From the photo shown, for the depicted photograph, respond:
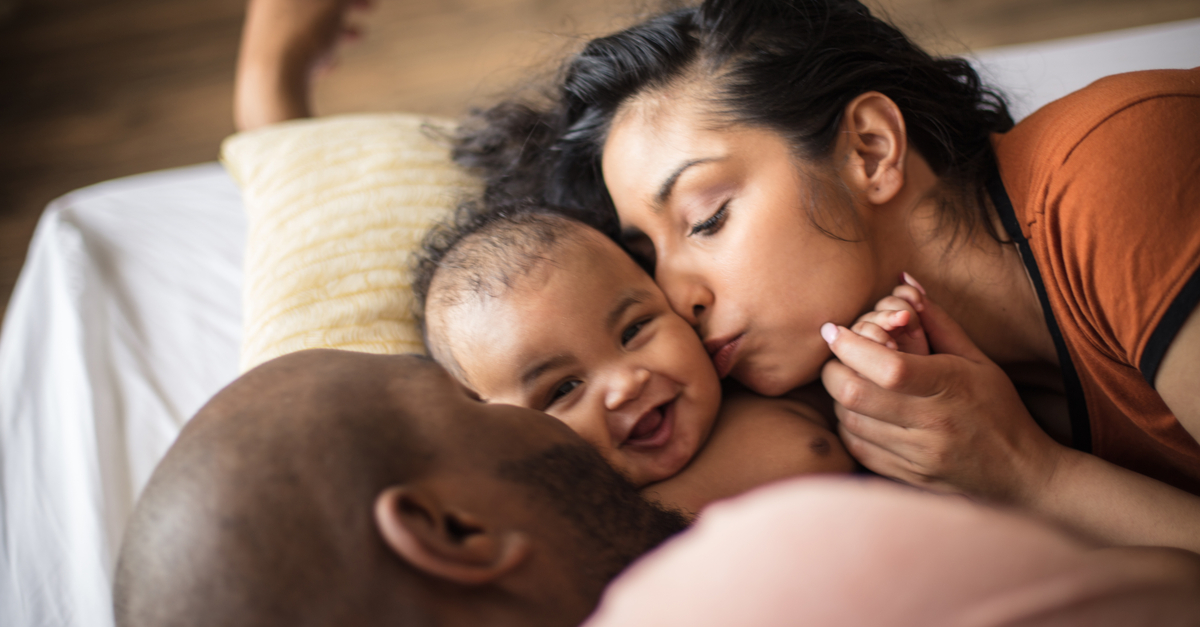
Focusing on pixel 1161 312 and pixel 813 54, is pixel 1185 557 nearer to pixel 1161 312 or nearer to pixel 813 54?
pixel 1161 312

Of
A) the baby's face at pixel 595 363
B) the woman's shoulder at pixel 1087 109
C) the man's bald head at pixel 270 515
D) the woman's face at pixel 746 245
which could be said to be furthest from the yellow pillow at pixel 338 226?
the woman's shoulder at pixel 1087 109

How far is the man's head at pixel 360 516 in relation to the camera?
0.47 m

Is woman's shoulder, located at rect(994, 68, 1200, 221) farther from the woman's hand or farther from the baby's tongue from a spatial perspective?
the baby's tongue

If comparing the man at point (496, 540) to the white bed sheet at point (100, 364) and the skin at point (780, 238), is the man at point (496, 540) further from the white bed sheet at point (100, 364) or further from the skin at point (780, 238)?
the white bed sheet at point (100, 364)

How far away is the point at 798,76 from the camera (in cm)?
102

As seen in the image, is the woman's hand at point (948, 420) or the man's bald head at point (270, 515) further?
the woman's hand at point (948, 420)

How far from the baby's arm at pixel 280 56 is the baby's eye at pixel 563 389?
118 centimetres

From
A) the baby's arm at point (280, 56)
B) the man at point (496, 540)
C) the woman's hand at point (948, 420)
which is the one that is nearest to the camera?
the man at point (496, 540)

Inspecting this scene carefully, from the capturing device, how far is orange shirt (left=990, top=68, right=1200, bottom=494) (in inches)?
30.1

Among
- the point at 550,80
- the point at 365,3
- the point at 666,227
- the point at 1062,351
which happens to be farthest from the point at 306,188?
the point at 1062,351

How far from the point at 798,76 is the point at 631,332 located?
1.41 feet

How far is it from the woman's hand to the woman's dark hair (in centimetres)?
26

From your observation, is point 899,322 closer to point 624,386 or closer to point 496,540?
point 624,386

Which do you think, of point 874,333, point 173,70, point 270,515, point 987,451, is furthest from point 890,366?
point 173,70
